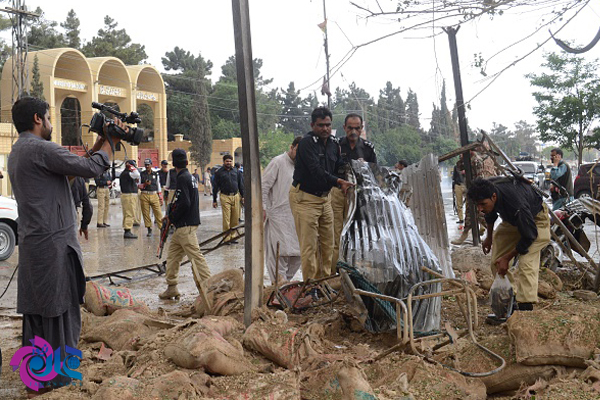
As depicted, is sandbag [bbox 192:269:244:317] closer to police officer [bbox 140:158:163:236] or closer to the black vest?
police officer [bbox 140:158:163:236]

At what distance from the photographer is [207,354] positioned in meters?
3.54

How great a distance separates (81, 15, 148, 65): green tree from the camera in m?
48.0

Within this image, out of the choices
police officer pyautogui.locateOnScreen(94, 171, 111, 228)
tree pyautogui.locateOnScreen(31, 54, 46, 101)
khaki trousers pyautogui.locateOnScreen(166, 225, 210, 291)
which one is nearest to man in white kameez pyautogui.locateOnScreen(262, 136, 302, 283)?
khaki trousers pyautogui.locateOnScreen(166, 225, 210, 291)

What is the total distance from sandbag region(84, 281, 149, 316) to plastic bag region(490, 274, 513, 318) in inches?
122

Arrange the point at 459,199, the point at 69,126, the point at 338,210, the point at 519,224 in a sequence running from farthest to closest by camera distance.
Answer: the point at 69,126
the point at 459,199
the point at 338,210
the point at 519,224

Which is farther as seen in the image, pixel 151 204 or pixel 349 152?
pixel 151 204

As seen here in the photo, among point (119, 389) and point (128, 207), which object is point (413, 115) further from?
point (128, 207)

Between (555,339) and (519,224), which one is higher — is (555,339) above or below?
below

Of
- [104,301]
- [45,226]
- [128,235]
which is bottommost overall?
[104,301]

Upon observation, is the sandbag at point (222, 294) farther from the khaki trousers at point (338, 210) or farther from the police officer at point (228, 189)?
the police officer at point (228, 189)

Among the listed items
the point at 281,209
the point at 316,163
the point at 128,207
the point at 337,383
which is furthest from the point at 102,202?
the point at 337,383

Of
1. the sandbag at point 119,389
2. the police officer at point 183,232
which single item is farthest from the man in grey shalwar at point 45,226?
the police officer at point 183,232

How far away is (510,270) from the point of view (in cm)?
574

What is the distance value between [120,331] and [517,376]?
2785 millimetres
